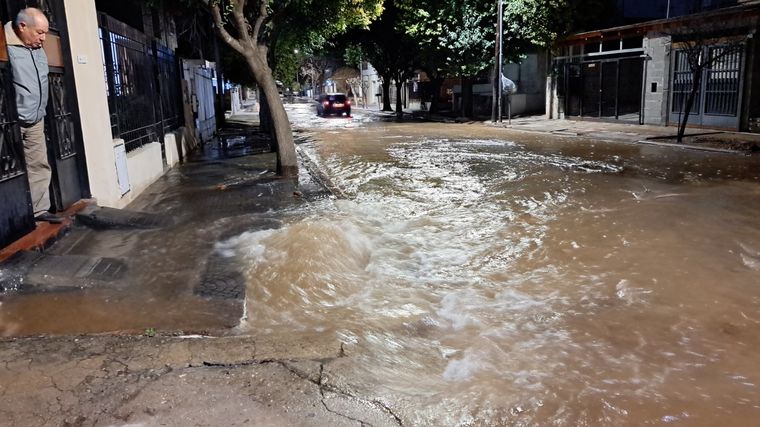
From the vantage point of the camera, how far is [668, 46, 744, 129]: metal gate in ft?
62.8

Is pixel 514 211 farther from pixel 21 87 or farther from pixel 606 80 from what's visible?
pixel 606 80

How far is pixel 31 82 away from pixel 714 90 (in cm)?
2085

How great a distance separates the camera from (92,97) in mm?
7836

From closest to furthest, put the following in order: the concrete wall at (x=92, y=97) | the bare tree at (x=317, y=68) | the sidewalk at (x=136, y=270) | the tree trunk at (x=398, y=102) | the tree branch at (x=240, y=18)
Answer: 1. the sidewalk at (x=136, y=270)
2. the concrete wall at (x=92, y=97)
3. the tree branch at (x=240, y=18)
4. the tree trunk at (x=398, y=102)
5. the bare tree at (x=317, y=68)

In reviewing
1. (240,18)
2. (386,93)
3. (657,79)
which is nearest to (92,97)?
(240,18)

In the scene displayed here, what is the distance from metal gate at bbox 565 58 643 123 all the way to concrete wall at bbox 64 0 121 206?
2226 centimetres

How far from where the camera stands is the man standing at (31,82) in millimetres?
5793

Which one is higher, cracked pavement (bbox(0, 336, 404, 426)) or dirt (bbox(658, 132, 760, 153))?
dirt (bbox(658, 132, 760, 153))

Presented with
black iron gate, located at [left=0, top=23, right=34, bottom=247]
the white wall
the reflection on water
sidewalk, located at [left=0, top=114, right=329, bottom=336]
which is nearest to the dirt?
the reflection on water

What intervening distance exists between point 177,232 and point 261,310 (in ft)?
9.83

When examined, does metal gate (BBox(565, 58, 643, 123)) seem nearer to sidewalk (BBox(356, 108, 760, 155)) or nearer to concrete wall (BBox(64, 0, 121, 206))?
sidewalk (BBox(356, 108, 760, 155))

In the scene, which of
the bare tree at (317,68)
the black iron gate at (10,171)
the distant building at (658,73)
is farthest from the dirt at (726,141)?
the bare tree at (317,68)

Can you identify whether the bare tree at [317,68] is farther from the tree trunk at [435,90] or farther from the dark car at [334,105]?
the tree trunk at [435,90]

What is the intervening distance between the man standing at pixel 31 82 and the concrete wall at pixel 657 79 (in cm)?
2132
